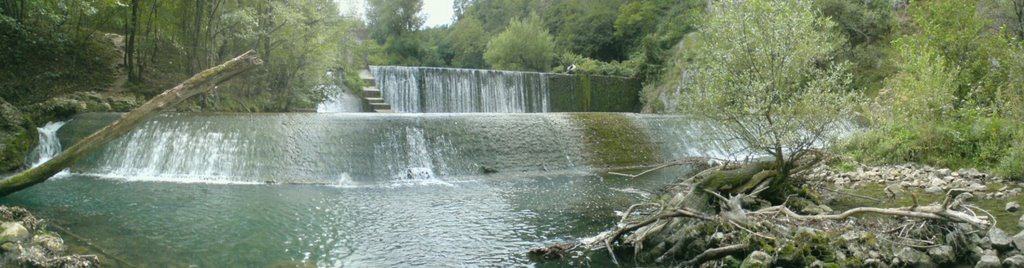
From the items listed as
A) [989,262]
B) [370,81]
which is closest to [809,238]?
[989,262]

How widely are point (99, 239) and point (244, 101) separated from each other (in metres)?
13.3

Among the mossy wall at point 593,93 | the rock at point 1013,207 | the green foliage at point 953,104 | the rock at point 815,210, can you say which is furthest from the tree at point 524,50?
the rock at point 1013,207

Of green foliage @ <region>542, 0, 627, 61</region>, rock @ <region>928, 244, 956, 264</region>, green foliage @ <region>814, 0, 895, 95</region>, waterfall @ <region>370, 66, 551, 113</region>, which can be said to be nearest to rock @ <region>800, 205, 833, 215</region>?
rock @ <region>928, 244, 956, 264</region>

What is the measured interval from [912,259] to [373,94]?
2211 cm

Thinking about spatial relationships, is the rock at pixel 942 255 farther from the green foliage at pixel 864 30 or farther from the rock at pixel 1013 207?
the green foliage at pixel 864 30

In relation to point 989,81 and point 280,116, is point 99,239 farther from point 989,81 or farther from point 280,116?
point 989,81

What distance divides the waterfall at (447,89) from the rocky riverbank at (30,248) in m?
20.4

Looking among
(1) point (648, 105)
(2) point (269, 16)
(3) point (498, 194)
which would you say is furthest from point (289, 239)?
(1) point (648, 105)

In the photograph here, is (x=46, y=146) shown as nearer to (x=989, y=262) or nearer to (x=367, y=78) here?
(x=367, y=78)

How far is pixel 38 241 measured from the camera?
619 cm

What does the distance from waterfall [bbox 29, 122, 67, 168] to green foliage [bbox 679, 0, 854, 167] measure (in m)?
14.1

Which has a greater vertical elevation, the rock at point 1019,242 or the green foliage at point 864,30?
the green foliage at point 864,30

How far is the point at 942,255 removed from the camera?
6.06 meters

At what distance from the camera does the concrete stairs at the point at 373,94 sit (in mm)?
24969
